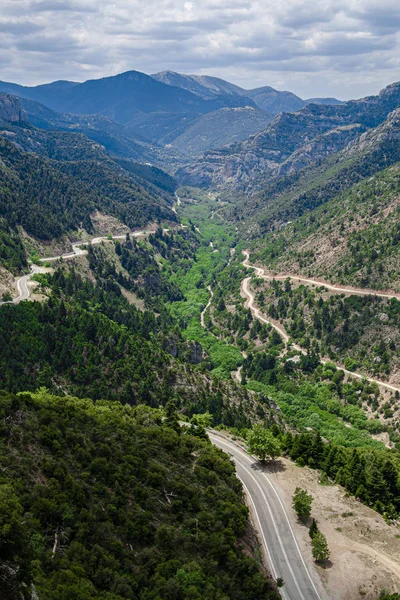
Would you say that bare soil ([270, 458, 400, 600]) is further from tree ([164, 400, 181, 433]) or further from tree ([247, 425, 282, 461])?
tree ([164, 400, 181, 433])

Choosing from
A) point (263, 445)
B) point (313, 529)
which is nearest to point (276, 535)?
point (313, 529)

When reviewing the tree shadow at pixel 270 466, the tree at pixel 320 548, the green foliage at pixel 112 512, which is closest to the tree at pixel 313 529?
the tree at pixel 320 548

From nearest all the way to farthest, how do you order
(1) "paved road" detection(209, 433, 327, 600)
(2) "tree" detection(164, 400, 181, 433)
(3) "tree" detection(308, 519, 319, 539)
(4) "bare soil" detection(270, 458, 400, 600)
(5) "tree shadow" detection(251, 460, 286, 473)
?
(4) "bare soil" detection(270, 458, 400, 600)
(1) "paved road" detection(209, 433, 327, 600)
(3) "tree" detection(308, 519, 319, 539)
(5) "tree shadow" detection(251, 460, 286, 473)
(2) "tree" detection(164, 400, 181, 433)

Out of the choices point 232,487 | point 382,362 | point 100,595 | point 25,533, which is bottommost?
point 382,362

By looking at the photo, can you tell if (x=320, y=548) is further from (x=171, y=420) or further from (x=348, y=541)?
(x=171, y=420)

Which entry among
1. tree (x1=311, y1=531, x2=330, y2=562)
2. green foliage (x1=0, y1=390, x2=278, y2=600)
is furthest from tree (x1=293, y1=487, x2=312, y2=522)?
green foliage (x1=0, y1=390, x2=278, y2=600)

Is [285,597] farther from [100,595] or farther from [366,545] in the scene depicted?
[100,595]

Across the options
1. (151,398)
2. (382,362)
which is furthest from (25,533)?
(382,362)
